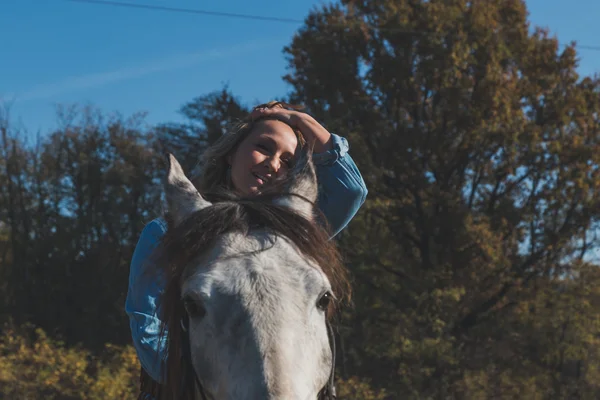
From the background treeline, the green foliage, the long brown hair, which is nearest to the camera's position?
the long brown hair

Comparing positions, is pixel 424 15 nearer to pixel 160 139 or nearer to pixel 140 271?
pixel 160 139

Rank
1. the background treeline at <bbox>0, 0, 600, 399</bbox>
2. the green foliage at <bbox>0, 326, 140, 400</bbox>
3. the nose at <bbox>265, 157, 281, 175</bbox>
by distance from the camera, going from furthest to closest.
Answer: the background treeline at <bbox>0, 0, 600, 399</bbox>, the green foliage at <bbox>0, 326, 140, 400</bbox>, the nose at <bbox>265, 157, 281, 175</bbox>

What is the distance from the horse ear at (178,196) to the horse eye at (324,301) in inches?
17.6

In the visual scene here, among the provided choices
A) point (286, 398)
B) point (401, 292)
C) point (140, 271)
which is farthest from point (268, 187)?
point (401, 292)

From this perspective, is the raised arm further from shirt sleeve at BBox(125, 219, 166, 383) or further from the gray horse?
shirt sleeve at BBox(125, 219, 166, 383)

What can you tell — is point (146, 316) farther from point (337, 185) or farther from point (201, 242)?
point (337, 185)

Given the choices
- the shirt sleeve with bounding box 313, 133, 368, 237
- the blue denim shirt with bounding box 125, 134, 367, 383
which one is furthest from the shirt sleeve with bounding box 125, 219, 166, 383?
the shirt sleeve with bounding box 313, 133, 368, 237

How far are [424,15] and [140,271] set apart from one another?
15.1m

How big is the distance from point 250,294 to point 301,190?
500 mm

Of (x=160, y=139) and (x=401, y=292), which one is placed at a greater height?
(x=160, y=139)

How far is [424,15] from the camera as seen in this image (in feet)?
52.2

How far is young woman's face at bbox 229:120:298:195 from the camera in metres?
2.51

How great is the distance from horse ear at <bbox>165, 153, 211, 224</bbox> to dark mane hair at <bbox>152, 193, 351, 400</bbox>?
4 cm

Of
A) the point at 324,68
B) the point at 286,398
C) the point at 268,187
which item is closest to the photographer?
the point at 286,398
